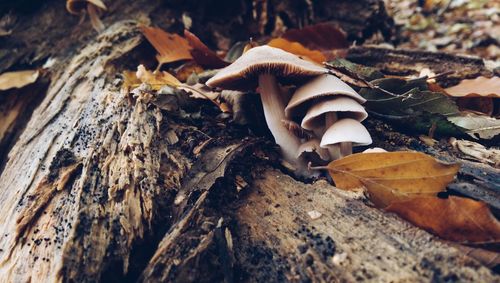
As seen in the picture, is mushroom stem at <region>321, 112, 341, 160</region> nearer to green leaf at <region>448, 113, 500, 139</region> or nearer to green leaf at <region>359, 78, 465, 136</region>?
green leaf at <region>359, 78, 465, 136</region>

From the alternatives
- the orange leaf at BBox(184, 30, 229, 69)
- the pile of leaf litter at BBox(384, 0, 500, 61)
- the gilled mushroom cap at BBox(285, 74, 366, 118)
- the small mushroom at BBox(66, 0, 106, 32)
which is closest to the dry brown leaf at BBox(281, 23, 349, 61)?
the orange leaf at BBox(184, 30, 229, 69)

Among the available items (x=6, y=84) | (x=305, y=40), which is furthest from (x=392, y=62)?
(x=6, y=84)

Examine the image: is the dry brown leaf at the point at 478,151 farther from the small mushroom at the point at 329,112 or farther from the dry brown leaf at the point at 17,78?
the dry brown leaf at the point at 17,78

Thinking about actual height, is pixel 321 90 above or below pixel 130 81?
below

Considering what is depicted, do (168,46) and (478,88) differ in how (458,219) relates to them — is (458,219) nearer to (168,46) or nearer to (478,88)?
(478,88)

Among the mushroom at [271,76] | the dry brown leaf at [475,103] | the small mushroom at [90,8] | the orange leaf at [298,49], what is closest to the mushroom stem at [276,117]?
the mushroom at [271,76]

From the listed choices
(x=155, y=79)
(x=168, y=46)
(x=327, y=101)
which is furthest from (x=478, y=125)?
(x=168, y=46)
